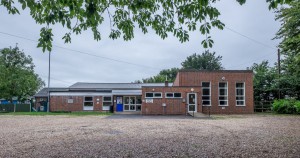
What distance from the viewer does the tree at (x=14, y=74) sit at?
3747cm

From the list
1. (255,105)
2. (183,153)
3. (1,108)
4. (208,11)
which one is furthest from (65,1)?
(1,108)

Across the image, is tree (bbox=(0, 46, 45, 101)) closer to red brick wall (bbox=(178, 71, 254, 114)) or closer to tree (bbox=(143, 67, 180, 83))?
red brick wall (bbox=(178, 71, 254, 114))

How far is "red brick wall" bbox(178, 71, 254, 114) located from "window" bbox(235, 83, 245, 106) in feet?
1.04

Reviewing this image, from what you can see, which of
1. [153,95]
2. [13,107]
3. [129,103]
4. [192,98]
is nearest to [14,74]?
[13,107]

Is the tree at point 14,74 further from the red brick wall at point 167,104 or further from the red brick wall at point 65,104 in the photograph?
the red brick wall at point 167,104

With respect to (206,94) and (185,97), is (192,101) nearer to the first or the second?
(185,97)

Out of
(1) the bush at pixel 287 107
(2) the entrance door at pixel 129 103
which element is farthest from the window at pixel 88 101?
(1) the bush at pixel 287 107

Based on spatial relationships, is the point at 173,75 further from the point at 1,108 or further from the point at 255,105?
the point at 1,108

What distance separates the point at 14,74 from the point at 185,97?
27489 millimetres

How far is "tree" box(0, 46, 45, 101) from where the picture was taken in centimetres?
3747

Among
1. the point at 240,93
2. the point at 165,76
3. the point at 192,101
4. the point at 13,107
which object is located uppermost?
the point at 165,76

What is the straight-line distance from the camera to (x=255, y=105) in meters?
31.5

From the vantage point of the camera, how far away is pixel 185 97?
87.9 feet

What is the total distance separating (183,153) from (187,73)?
22497 millimetres
